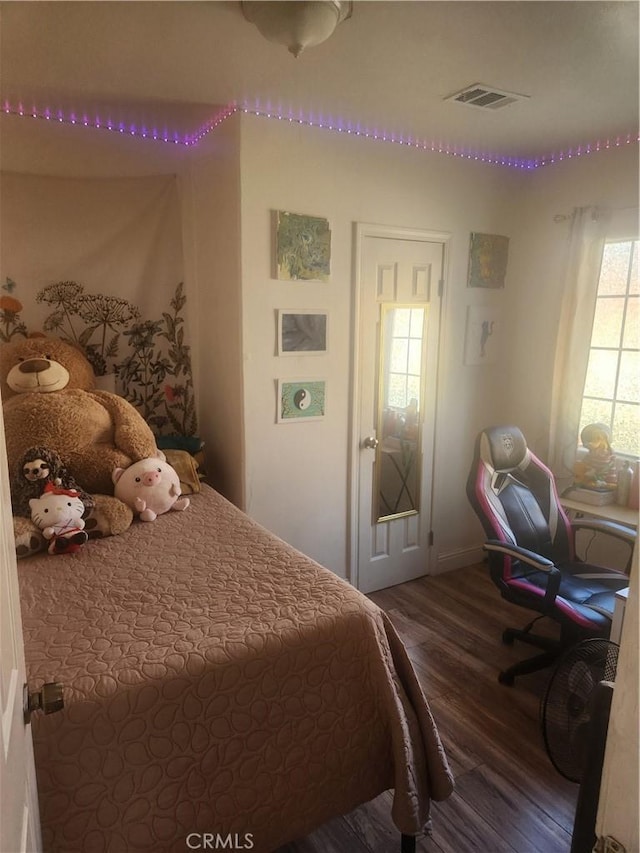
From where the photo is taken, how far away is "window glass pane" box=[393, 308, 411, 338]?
3.15 meters

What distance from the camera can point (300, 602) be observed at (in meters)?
1.70

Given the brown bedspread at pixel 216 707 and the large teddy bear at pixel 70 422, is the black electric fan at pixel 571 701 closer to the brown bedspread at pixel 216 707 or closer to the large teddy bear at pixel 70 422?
the brown bedspread at pixel 216 707

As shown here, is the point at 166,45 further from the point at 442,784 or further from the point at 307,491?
the point at 442,784

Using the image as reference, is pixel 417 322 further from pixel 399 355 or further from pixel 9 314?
pixel 9 314

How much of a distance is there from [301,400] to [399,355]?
2.30 ft

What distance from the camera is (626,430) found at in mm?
3182

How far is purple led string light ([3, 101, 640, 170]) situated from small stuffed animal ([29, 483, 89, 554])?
5.69ft

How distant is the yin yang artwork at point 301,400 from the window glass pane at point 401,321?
572 mm

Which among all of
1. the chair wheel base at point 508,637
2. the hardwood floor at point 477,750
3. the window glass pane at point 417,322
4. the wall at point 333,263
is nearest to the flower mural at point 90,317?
the wall at point 333,263

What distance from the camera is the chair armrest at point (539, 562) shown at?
2.31 meters

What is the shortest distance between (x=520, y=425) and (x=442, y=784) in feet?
8.20

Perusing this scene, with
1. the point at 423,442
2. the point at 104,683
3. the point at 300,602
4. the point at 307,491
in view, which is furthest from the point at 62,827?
A: the point at 423,442

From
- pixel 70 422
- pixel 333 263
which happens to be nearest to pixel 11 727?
pixel 70 422

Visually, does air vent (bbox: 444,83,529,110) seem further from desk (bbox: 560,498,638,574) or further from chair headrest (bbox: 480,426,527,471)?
desk (bbox: 560,498,638,574)
